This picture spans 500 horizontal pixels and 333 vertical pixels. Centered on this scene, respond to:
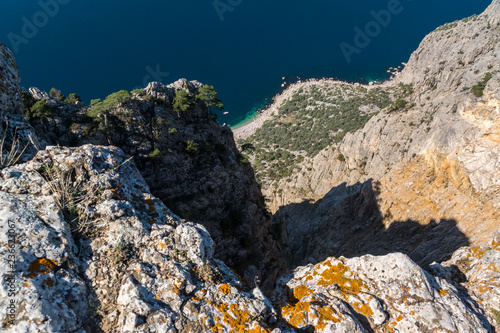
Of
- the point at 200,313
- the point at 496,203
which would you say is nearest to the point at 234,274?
the point at 200,313

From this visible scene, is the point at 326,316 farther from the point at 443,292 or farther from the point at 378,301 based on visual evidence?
the point at 443,292

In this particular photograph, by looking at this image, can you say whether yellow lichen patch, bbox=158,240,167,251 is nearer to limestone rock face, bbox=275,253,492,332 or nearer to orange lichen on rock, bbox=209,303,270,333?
orange lichen on rock, bbox=209,303,270,333

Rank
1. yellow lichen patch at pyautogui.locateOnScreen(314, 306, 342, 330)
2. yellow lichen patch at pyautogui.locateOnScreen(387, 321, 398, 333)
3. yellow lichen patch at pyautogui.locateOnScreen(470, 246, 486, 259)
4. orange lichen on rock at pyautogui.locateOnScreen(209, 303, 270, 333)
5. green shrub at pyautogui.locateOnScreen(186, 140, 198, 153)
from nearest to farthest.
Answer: orange lichen on rock at pyautogui.locateOnScreen(209, 303, 270, 333), yellow lichen patch at pyautogui.locateOnScreen(314, 306, 342, 330), yellow lichen patch at pyautogui.locateOnScreen(387, 321, 398, 333), yellow lichen patch at pyautogui.locateOnScreen(470, 246, 486, 259), green shrub at pyautogui.locateOnScreen(186, 140, 198, 153)

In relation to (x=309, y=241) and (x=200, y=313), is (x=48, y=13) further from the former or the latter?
(x=200, y=313)

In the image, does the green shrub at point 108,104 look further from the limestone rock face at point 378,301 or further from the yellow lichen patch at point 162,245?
the limestone rock face at point 378,301

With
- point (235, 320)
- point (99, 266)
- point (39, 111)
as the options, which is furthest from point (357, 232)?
point (39, 111)

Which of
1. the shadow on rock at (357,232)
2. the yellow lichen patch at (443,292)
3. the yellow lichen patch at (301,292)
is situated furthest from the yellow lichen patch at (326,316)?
the shadow on rock at (357,232)

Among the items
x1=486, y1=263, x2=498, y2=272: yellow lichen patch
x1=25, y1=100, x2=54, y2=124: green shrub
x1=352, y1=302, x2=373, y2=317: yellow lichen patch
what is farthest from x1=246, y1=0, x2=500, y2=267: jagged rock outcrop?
x1=25, y1=100, x2=54, y2=124: green shrub
